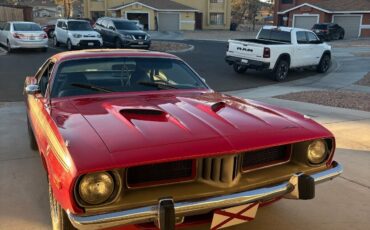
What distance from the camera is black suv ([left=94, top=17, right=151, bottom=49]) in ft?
74.2

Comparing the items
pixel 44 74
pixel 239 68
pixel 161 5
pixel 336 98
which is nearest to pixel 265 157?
pixel 44 74

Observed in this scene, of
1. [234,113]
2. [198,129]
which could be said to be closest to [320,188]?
[234,113]

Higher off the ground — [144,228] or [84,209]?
[84,209]

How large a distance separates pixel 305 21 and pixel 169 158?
46776mm

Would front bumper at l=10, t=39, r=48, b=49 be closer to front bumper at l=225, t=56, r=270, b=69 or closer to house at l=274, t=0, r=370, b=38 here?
front bumper at l=225, t=56, r=270, b=69

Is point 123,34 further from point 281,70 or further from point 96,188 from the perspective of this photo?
point 96,188

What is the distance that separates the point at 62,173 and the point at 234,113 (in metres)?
1.49

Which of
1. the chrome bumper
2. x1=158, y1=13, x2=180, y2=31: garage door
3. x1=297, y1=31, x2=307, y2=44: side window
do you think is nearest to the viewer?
the chrome bumper

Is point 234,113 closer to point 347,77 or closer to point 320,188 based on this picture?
point 320,188

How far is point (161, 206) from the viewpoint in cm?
251

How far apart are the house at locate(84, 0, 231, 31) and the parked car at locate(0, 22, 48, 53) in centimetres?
3107

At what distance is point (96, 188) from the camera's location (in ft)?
8.45

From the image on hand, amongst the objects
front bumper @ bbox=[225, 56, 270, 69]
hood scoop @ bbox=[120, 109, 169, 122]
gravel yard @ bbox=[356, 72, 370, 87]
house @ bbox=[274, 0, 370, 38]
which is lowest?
gravel yard @ bbox=[356, 72, 370, 87]

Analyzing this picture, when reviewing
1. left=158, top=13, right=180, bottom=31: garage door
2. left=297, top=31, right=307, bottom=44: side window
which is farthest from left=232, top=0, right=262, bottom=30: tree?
left=297, top=31, right=307, bottom=44: side window
